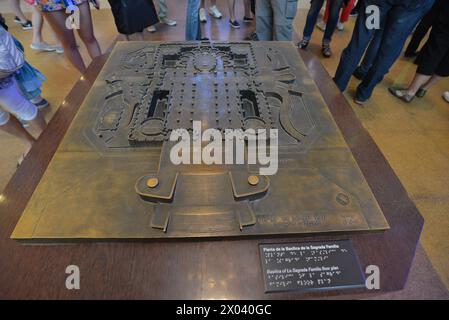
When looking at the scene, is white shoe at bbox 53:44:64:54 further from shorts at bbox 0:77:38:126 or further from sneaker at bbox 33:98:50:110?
shorts at bbox 0:77:38:126

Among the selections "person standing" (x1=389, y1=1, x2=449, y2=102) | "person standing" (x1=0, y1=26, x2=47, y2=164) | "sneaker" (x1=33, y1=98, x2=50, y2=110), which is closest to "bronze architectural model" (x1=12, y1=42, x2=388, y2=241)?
"person standing" (x1=0, y1=26, x2=47, y2=164)

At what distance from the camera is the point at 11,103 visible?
1224mm

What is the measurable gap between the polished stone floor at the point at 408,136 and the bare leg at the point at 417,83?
0.10 metres

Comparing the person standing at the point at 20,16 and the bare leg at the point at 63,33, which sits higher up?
the bare leg at the point at 63,33

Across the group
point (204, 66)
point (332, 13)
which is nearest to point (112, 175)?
point (204, 66)

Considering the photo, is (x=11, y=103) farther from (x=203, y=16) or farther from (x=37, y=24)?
(x=203, y=16)

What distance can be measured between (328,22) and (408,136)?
4.82 ft

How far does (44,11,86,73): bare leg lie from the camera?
157cm

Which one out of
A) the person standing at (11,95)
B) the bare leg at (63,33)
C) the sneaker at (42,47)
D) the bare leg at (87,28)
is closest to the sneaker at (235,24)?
the bare leg at (87,28)

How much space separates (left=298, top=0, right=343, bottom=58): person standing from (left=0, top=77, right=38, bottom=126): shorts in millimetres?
2526

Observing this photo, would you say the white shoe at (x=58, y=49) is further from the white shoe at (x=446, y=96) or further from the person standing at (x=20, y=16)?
the white shoe at (x=446, y=96)

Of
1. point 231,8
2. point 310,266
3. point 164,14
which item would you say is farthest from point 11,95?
point 231,8

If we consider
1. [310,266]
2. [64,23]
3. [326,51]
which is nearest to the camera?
[310,266]

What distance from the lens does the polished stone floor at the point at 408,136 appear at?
122 cm
